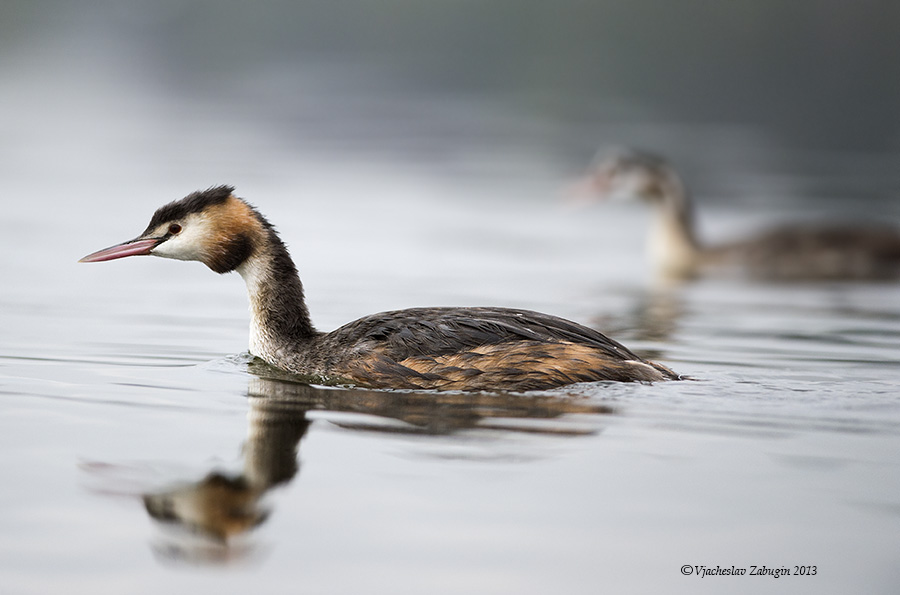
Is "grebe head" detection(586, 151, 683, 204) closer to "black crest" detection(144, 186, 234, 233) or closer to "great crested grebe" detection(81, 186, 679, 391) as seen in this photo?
"great crested grebe" detection(81, 186, 679, 391)

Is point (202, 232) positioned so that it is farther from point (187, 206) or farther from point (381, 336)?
point (381, 336)

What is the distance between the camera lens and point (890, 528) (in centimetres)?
632

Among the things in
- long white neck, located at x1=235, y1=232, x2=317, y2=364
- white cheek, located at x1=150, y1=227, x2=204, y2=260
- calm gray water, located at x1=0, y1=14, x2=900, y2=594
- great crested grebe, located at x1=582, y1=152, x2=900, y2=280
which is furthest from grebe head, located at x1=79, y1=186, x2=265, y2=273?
great crested grebe, located at x1=582, y1=152, x2=900, y2=280

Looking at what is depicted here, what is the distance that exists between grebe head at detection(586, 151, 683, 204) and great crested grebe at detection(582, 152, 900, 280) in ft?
1.92

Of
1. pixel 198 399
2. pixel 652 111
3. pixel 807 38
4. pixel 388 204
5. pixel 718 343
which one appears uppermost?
Answer: pixel 807 38

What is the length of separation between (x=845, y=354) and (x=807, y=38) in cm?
4563

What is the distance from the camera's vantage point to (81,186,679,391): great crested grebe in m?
8.53

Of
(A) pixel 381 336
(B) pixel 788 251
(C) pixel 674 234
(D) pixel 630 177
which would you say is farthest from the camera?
(D) pixel 630 177

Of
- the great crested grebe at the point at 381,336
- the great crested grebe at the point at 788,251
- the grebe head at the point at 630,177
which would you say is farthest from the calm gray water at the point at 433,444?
the grebe head at the point at 630,177

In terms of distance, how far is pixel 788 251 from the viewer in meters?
16.5

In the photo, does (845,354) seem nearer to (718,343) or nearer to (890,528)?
(718,343)

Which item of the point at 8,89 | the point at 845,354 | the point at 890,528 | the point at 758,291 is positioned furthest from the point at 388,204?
the point at 8,89

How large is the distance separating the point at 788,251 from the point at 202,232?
9.03m

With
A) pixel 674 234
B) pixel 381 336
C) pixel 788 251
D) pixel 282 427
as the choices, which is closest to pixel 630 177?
pixel 674 234
